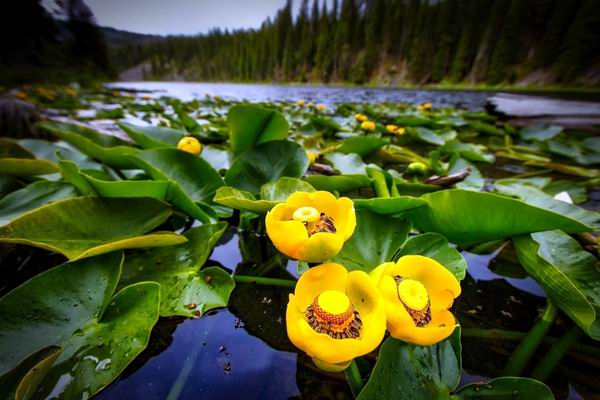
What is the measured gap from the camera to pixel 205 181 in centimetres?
78

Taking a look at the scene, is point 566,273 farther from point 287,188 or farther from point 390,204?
point 287,188

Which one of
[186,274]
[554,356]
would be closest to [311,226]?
[186,274]

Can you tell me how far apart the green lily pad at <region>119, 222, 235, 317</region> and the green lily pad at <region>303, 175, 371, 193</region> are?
9.4 inches

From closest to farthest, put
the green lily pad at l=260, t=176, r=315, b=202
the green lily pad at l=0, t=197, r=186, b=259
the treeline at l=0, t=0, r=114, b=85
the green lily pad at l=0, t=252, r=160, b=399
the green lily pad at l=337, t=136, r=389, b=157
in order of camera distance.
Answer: the green lily pad at l=0, t=252, r=160, b=399
the green lily pad at l=0, t=197, r=186, b=259
the green lily pad at l=260, t=176, r=315, b=202
the green lily pad at l=337, t=136, r=389, b=157
the treeline at l=0, t=0, r=114, b=85

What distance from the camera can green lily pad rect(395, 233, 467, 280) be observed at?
0.48 meters

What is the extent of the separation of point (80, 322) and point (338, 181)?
0.54 metres

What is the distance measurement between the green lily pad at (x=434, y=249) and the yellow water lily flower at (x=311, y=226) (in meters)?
0.18

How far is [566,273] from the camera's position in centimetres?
53

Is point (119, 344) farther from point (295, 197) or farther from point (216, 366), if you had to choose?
point (295, 197)

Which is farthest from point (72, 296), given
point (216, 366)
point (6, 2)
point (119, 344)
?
point (6, 2)

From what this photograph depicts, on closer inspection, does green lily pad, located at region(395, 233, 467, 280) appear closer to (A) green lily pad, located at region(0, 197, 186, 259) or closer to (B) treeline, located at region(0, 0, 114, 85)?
(A) green lily pad, located at region(0, 197, 186, 259)

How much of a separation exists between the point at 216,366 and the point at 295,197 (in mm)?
291

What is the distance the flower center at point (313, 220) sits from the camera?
366mm

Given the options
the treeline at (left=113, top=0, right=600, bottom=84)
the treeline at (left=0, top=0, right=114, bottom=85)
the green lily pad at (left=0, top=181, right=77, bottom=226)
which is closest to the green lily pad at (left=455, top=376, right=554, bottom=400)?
the green lily pad at (left=0, top=181, right=77, bottom=226)
